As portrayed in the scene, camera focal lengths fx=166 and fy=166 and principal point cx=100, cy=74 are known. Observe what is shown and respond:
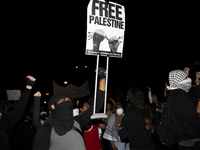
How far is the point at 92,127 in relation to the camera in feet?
14.2

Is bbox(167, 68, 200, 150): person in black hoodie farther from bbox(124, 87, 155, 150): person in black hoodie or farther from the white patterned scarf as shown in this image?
the white patterned scarf

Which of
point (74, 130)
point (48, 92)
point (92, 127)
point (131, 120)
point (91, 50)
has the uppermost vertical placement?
point (91, 50)

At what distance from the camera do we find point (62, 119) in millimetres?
2422

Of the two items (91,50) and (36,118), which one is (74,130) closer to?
(36,118)

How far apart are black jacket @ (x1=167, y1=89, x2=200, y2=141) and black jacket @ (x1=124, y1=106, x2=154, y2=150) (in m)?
1.07

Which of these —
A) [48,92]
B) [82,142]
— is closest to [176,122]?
[82,142]

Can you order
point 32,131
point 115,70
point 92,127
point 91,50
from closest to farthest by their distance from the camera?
point 91,50 < point 92,127 < point 32,131 < point 115,70

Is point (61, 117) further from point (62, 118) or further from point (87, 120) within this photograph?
point (87, 120)

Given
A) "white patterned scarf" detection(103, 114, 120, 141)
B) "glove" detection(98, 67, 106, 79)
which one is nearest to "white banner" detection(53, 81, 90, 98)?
"white patterned scarf" detection(103, 114, 120, 141)

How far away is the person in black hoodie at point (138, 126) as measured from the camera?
3.57 m

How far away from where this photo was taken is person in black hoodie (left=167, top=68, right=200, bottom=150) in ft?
8.23

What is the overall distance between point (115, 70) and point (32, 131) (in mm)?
33093

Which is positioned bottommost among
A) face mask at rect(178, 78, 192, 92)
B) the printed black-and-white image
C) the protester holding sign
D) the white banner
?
the white banner

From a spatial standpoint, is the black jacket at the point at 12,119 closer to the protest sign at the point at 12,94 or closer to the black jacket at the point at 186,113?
the black jacket at the point at 186,113
